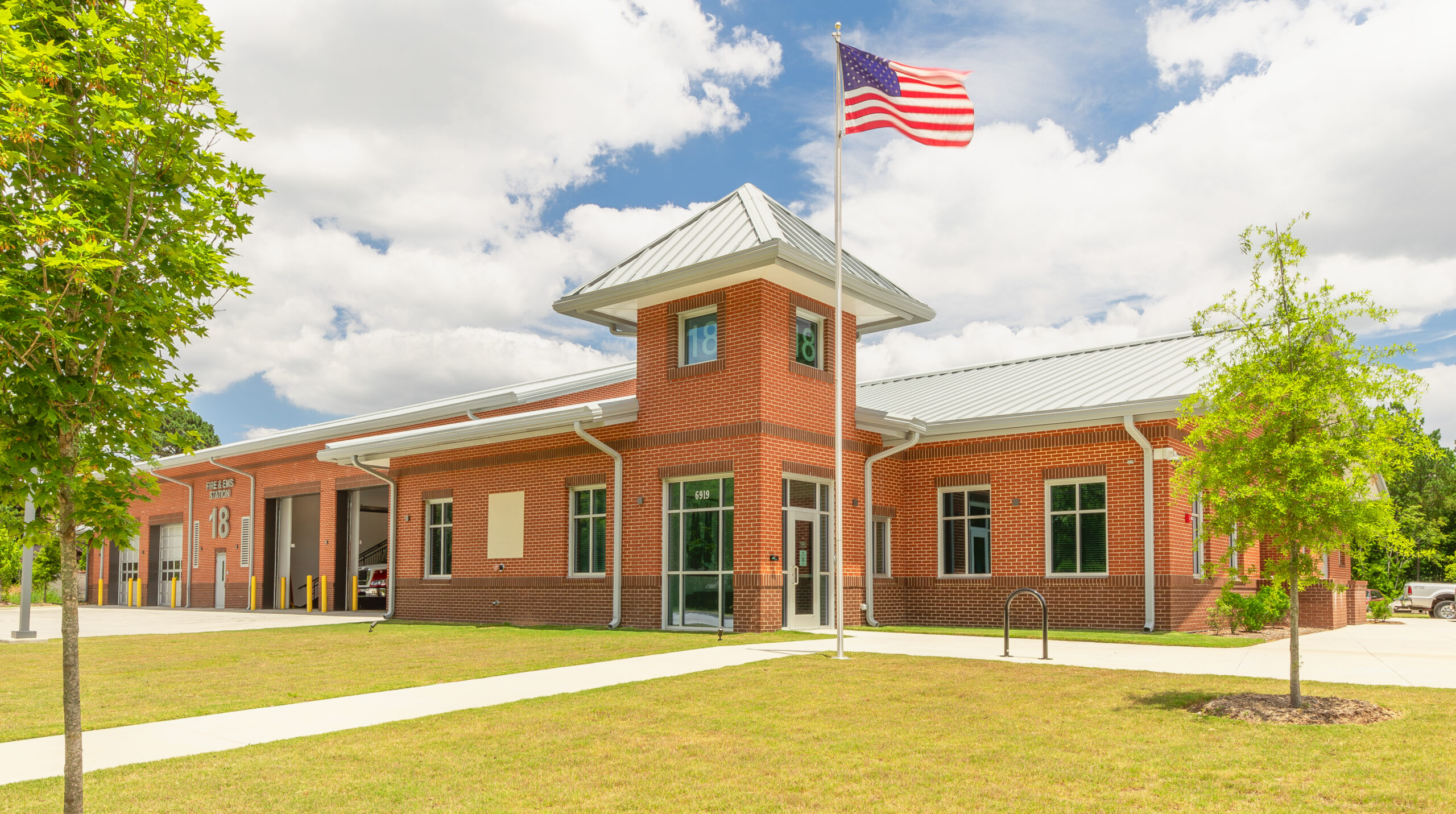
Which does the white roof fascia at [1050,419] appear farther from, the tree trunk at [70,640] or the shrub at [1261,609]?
the tree trunk at [70,640]

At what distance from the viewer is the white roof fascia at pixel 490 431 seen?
1925 cm

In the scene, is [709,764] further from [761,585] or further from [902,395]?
[902,395]

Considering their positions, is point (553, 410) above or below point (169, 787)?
above

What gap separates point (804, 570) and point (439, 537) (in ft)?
31.5

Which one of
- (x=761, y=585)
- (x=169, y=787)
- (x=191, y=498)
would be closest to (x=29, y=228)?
(x=169, y=787)

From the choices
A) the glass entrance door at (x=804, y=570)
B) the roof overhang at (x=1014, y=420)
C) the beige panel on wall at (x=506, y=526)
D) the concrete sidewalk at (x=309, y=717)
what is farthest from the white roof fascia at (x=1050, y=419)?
the beige panel on wall at (x=506, y=526)

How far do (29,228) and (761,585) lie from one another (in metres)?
13.7

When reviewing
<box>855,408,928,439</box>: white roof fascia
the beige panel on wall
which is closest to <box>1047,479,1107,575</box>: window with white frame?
<box>855,408,928,439</box>: white roof fascia

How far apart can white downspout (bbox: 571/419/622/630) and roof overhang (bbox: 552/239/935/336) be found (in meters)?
2.37

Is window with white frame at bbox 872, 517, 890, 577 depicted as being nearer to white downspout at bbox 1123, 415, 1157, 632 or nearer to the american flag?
white downspout at bbox 1123, 415, 1157, 632

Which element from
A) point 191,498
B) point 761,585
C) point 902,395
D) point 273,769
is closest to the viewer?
point 273,769

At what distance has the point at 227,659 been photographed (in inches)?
575

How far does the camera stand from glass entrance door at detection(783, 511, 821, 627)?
18297mm

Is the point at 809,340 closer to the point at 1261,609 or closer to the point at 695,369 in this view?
the point at 695,369
